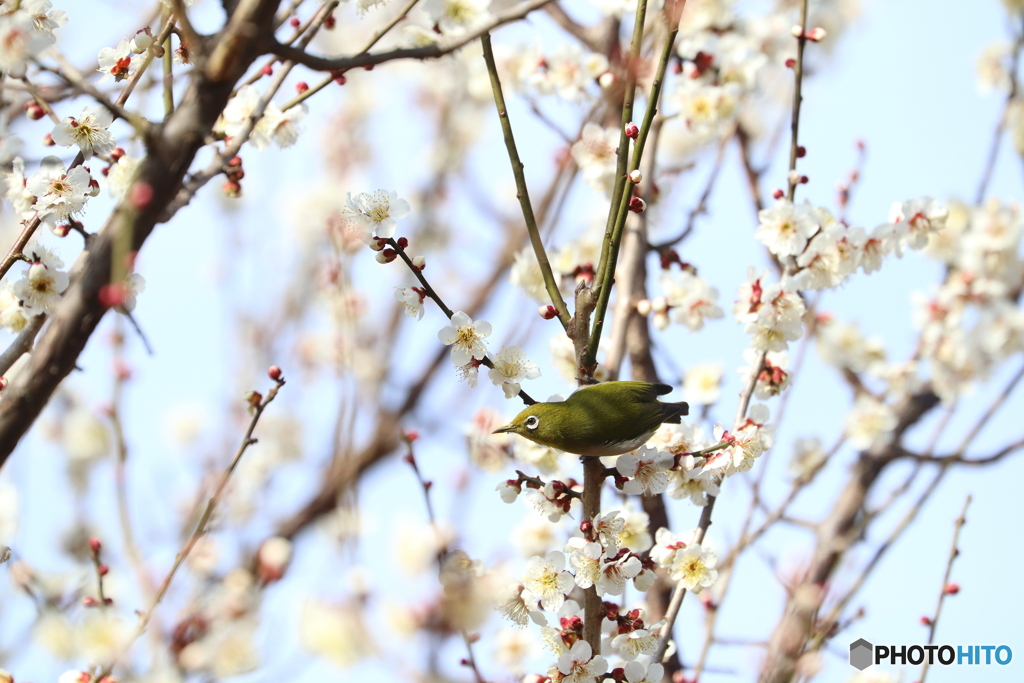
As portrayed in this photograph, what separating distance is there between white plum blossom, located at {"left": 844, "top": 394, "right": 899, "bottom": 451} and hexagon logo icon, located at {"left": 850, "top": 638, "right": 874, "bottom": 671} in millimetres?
1451

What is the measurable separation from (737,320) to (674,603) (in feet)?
2.46

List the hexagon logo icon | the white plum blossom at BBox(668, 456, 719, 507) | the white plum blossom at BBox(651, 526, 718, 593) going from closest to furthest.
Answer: the white plum blossom at BBox(668, 456, 719, 507), the white plum blossom at BBox(651, 526, 718, 593), the hexagon logo icon

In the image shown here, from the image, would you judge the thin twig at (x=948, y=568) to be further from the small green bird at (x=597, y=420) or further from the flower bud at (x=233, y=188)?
the flower bud at (x=233, y=188)

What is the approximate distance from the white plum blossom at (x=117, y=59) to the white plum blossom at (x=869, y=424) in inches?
133

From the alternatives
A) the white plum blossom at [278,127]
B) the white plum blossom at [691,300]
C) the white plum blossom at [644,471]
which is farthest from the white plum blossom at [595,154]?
the white plum blossom at [644,471]

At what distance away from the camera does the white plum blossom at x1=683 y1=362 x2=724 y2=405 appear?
3.20m

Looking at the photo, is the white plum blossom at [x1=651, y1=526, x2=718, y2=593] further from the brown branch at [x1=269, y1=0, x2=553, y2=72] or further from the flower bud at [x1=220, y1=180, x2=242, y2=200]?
the flower bud at [x1=220, y1=180, x2=242, y2=200]

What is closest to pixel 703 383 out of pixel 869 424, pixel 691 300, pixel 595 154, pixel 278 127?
pixel 691 300

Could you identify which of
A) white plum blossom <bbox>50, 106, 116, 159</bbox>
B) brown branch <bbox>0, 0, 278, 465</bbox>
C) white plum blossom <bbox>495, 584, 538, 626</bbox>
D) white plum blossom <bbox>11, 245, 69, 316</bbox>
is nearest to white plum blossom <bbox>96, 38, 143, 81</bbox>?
white plum blossom <bbox>50, 106, 116, 159</bbox>

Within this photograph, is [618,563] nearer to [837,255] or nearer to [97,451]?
[837,255]

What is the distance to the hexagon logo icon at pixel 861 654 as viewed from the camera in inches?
108

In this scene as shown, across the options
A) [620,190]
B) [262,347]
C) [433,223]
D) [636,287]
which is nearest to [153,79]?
[620,190]

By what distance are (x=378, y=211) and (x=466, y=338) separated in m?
0.33

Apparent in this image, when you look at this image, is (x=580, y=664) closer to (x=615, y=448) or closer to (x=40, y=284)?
(x=615, y=448)
